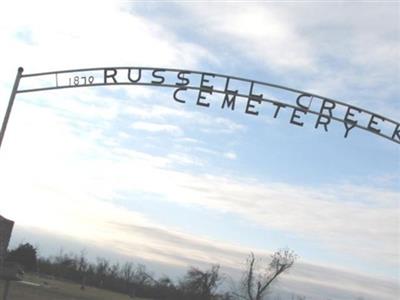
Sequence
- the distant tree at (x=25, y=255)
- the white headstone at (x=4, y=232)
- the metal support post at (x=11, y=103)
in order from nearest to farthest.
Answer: the metal support post at (x=11, y=103) < the white headstone at (x=4, y=232) < the distant tree at (x=25, y=255)

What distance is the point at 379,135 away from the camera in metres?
13.9

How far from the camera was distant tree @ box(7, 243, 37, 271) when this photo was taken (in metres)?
80.2

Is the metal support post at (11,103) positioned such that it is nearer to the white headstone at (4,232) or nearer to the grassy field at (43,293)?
the white headstone at (4,232)

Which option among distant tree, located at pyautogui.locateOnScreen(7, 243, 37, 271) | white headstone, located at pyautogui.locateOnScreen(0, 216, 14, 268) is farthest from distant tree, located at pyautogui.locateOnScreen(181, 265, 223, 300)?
white headstone, located at pyautogui.locateOnScreen(0, 216, 14, 268)

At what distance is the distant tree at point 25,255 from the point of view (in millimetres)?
80188

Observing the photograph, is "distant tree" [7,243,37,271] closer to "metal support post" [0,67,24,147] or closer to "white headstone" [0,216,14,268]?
"white headstone" [0,216,14,268]

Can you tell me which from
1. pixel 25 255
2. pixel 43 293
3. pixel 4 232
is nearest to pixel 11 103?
pixel 4 232

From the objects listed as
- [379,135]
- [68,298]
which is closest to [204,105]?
[379,135]

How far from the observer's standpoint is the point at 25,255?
8288cm

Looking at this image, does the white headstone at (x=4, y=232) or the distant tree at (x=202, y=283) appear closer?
the white headstone at (x=4, y=232)

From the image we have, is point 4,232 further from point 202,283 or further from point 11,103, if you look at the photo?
point 202,283

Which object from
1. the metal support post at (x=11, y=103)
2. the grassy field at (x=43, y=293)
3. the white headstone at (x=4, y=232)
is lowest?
the grassy field at (x=43, y=293)

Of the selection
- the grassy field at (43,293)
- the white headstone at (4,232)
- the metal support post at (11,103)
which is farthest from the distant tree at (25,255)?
the metal support post at (11,103)

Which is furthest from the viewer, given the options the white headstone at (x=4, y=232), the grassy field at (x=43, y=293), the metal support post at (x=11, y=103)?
the grassy field at (x=43, y=293)
